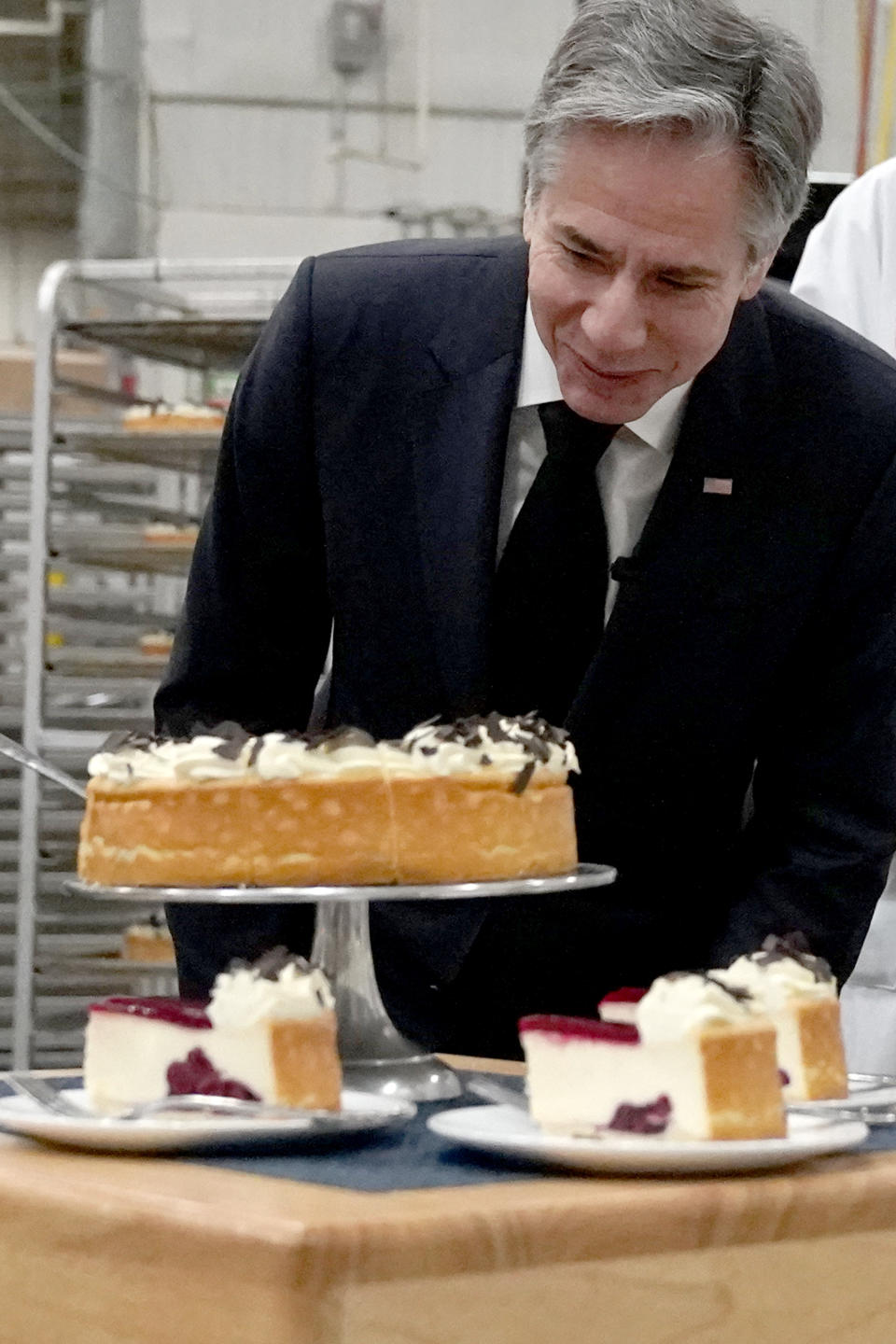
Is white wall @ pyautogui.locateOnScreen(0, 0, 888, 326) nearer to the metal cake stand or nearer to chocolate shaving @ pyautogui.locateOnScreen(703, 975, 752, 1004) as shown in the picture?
the metal cake stand

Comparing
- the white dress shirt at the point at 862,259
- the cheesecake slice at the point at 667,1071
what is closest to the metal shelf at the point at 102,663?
the white dress shirt at the point at 862,259

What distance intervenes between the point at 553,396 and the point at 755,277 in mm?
209

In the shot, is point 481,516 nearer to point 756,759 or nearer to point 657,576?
point 657,576

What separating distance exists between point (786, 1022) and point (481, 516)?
1.75 ft

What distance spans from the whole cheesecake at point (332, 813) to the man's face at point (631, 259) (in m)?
0.29

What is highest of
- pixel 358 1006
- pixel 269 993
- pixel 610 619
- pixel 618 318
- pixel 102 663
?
pixel 618 318

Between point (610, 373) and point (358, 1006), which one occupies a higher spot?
point (610, 373)

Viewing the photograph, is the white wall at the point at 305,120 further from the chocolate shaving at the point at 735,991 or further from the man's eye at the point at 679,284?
the chocolate shaving at the point at 735,991

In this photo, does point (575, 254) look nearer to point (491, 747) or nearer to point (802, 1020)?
point (491, 747)

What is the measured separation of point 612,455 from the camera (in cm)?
177

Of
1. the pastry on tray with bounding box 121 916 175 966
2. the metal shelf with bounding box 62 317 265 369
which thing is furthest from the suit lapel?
the pastry on tray with bounding box 121 916 175 966

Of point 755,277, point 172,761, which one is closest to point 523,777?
point 172,761

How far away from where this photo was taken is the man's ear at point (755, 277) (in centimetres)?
161

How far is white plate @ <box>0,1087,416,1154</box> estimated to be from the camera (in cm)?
119
